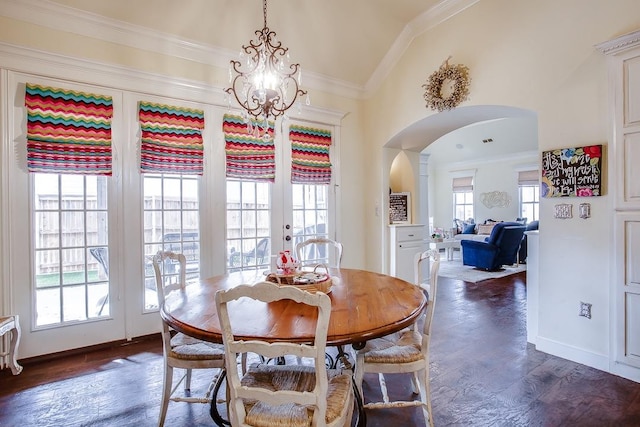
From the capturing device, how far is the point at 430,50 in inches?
149

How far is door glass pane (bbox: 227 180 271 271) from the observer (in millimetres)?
3693

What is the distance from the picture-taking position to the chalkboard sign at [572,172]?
254 cm

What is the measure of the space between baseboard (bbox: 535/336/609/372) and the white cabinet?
69.8 inches

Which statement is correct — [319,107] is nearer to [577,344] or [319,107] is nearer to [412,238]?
[412,238]

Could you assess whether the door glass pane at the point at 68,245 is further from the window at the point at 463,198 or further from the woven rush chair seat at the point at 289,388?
the window at the point at 463,198

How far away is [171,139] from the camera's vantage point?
3.27 m

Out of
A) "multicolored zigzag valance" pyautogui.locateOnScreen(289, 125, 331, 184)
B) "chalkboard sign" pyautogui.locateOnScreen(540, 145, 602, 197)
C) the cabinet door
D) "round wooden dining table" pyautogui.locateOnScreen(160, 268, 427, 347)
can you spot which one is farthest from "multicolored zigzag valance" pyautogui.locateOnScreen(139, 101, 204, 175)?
"chalkboard sign" pyautogui.locateOnScreen(540, 145, 602, 197)

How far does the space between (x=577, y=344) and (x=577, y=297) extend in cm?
38

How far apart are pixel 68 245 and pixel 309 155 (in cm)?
265

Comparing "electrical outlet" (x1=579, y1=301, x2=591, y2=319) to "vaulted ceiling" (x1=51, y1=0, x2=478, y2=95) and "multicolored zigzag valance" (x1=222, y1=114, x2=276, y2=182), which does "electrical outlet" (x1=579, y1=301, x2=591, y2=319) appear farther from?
"multicolored zigzag valance" (x1=222, y1=114, x2=276, y2=182)

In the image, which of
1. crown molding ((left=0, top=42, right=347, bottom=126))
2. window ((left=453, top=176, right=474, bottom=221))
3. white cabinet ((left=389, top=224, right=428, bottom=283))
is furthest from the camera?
window ((left=453, top=176, right=474, bottom=221))

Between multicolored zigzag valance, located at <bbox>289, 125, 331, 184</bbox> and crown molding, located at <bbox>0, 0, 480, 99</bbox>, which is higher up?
crown molding, located at <bbox>0, 0, 480, 99</bbox>

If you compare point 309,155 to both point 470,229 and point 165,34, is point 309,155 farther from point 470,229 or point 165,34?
point 470,229

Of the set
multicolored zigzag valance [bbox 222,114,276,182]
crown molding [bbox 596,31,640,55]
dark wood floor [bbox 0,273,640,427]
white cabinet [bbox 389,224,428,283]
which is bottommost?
dark wood floor [bbox 0,273,640,427]
